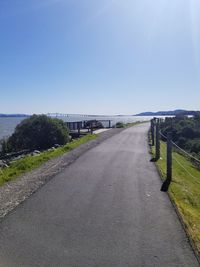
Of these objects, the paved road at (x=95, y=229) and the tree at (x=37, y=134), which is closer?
the paved road at (x=95, y=229)

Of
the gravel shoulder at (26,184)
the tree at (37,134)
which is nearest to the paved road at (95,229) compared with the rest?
the gravel shoulder at (26,184)

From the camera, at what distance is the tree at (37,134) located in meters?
30.7

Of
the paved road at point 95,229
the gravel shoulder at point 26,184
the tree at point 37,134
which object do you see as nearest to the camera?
the paved road at point 95,229

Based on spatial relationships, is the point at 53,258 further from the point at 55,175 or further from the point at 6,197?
the point at 55,175

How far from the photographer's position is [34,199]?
9273 mm

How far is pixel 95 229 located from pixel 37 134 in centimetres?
2439

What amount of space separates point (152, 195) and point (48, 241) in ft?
13.6

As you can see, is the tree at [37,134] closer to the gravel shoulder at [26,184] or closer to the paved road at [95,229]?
the gravel shoulder at [26,184]

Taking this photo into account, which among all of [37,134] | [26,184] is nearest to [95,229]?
[26,184]

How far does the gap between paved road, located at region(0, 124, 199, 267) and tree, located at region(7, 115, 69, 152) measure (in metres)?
19.5

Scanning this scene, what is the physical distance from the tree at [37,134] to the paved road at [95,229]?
767 inches

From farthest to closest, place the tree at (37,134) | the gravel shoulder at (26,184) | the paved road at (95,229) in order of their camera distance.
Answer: the tree at (37,134) → the gravel shoulder at (26,184) → the paved road at (95,229)

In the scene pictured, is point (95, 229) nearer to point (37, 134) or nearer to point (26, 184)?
point (26, 184)

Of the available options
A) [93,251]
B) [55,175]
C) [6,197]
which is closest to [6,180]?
[55,175]
